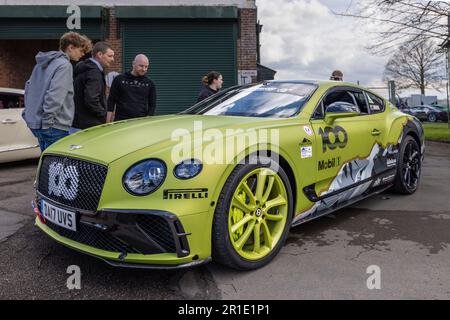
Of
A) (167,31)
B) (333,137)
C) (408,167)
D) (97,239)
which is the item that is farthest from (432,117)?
(97,239)

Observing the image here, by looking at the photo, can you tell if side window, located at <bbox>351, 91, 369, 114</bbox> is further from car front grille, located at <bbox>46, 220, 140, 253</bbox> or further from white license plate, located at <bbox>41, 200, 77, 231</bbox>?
white license plate, located at <bbox>41, 200, 77, 231</bbox>

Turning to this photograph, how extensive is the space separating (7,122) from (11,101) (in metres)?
Result: 0.43

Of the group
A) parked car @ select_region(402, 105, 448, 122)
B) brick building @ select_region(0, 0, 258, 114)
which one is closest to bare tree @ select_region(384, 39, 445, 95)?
parked car @ select_region(402, 105, 448, 122)

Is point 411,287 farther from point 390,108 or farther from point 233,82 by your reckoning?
point 233,82

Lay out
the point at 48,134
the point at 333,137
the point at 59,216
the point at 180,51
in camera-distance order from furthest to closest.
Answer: the point at 180,51 < the point at 48,134 < the point at 333,137 < the point at 59,216

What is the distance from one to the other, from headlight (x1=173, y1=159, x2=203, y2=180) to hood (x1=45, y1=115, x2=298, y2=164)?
17 cm

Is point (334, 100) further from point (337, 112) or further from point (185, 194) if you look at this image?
point (185, 194)

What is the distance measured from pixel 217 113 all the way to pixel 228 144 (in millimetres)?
1024

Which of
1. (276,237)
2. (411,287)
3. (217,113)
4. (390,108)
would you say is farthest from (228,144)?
(390,108)

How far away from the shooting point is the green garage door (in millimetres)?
11594

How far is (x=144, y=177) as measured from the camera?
7.52ft
